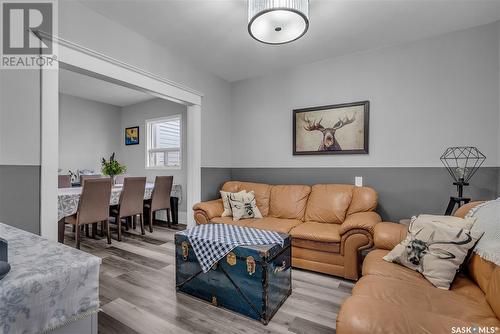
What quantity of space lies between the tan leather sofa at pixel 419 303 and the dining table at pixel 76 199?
3.25 m

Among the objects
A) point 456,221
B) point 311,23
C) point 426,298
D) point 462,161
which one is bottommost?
point 426,298

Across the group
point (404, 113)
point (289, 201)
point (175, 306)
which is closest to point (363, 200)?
point (289, 201)

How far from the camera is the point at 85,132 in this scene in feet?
17.9

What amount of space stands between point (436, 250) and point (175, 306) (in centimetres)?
191

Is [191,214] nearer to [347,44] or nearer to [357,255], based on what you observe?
[357,255]

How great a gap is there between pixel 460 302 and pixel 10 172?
2993 mm

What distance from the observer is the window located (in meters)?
5.11

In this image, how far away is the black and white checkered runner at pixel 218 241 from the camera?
5.97 feet

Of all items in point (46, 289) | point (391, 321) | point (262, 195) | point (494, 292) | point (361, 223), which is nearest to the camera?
point (46, 289)

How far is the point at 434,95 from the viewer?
2.69 metres

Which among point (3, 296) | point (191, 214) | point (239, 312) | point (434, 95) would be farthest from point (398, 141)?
point (3, 296)

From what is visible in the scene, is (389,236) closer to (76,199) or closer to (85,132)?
(76,199)

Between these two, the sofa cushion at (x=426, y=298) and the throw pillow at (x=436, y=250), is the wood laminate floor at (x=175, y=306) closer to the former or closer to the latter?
the sofa cushion at (x=426, y=298)

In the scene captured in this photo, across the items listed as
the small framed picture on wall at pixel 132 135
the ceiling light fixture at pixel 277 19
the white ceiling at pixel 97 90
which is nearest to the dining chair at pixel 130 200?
the white ceiling at pixel 97 90
